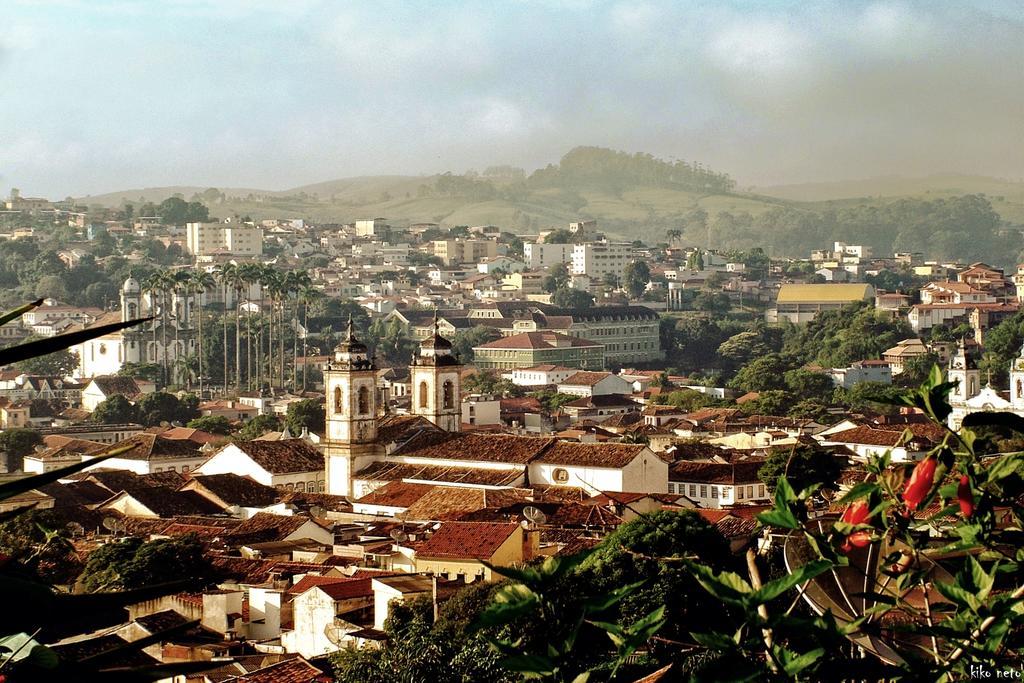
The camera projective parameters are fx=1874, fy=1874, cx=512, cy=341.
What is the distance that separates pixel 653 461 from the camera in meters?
22.6

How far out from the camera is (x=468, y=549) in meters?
16.2

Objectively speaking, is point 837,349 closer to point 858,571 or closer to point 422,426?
point 422,426

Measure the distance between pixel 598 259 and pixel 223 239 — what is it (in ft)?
69.1

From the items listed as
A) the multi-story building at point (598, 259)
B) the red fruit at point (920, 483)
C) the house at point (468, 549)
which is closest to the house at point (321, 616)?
the house at point (468, 549)

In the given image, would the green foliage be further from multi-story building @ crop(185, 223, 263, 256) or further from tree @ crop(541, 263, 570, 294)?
multi-story building @ crop(185, 223, 263, 256)

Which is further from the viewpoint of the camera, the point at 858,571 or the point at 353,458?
the point at 353,458

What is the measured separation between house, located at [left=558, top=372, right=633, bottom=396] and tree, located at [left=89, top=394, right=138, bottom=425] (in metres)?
11.5

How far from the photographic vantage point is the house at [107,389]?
4834 centimetres

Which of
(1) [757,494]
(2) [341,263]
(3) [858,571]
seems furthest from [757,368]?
(2) [341,263]

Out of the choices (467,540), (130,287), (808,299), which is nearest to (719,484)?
(467,540)

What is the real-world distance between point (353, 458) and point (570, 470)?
3675 millimetres

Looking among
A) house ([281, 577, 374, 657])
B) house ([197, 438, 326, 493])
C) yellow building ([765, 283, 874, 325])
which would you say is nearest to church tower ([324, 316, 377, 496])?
house ([197, 438, 326, 493])

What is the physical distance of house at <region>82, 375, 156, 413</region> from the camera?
159 ft

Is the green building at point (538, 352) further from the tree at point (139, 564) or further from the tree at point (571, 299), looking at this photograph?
the tree at point (139, 564)
